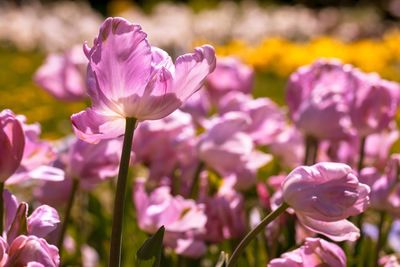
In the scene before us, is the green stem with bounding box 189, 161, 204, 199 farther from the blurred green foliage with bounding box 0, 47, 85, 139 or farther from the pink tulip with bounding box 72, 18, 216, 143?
the blurred green foliage with bounding box 0, 47, 85, 139

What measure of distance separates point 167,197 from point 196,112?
0.46m

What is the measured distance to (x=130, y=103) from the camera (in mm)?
887

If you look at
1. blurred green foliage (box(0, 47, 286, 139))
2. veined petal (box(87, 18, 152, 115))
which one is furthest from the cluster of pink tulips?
blurred green foliage (box(0, 47, 286, 139))

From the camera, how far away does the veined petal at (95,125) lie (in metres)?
0.89

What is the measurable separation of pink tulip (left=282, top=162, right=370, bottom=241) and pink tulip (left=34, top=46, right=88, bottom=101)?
91cm

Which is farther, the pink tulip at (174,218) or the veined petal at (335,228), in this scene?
the pink tulip at (174,218)

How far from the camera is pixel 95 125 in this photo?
0.91 metres

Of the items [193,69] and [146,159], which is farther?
[146,159]

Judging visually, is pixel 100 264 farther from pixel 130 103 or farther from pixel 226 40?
pixel 226 40

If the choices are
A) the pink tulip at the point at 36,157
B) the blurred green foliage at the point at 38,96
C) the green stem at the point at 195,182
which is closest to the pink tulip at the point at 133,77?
the pink tulip at the point at 36,157

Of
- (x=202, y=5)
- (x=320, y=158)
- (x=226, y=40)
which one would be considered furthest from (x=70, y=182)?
(x=202, y=5)

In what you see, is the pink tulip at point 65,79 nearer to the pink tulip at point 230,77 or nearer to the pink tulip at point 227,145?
the pink tulip at point 230,77

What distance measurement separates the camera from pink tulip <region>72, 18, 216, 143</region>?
2.84 ft

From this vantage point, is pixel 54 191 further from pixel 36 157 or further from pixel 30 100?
pixel 30 100
